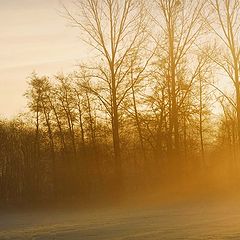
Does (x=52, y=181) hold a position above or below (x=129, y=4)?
below

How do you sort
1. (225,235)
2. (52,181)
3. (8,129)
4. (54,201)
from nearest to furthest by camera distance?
(225,235)
(54,201)
(52,181)
(8,129)

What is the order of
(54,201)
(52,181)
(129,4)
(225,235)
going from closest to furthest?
(225,235)
(129,4)
(54,201)
(52,181)

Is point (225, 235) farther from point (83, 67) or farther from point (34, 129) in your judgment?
point (34, 129)

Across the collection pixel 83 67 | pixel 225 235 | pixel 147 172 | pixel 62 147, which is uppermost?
pixel 83 67

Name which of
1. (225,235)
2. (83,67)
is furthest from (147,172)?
(225,235)

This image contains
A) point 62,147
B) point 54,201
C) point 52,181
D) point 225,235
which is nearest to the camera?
point 225,235

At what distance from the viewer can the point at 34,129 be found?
2212 inches

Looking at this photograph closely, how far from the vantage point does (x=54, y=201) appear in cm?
4675

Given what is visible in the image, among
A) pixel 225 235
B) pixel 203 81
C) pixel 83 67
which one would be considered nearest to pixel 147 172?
pixel 203 81

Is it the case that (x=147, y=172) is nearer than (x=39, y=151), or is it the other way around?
(x=147, y=172)

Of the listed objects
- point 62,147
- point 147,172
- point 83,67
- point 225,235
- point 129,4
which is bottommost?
point 225,235

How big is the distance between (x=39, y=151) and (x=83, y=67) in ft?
61.5

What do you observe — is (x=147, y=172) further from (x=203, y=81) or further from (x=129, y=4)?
(x=129, y=4)

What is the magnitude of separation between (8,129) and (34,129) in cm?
611
